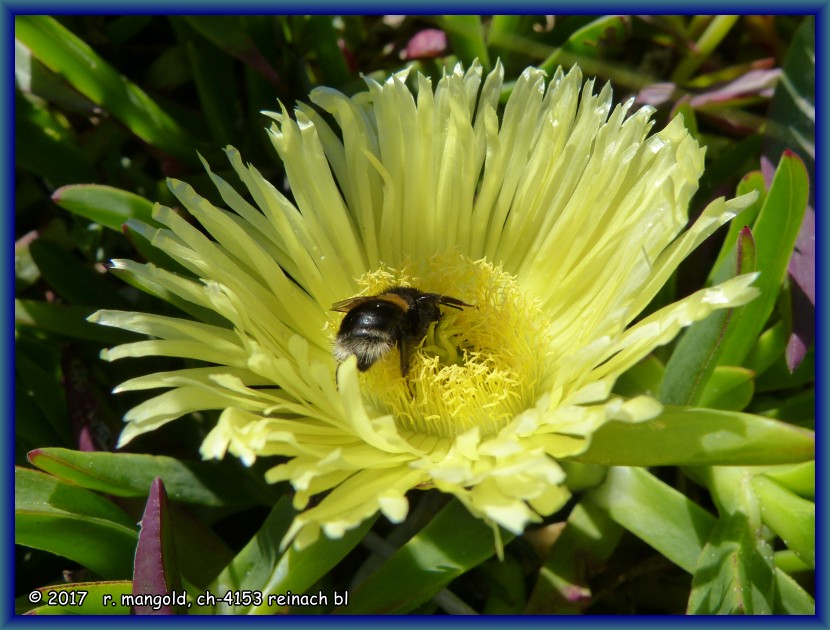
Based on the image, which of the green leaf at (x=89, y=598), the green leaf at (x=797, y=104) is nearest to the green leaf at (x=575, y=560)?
the green leaf at (x=89, y=598)

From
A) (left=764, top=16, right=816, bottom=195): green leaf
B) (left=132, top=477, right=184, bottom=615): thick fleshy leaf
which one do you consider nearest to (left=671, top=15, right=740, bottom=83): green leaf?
(left=764, top=16, right=816, bottom=195): green leaf

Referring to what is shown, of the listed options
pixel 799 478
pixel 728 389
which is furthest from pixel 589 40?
pixel 799 478

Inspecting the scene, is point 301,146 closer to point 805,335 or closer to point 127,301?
point 127,301

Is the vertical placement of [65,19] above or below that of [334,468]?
above

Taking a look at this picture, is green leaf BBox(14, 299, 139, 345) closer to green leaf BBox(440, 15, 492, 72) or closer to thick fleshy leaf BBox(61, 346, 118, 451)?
thick fleshy leaf BBox(61, 346, 118, 451)

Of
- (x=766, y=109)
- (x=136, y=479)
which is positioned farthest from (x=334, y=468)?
(x=766, y=109)

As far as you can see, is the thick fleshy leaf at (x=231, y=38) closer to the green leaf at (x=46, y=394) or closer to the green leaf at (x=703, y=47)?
the green leaf at (x=46, y=394)
